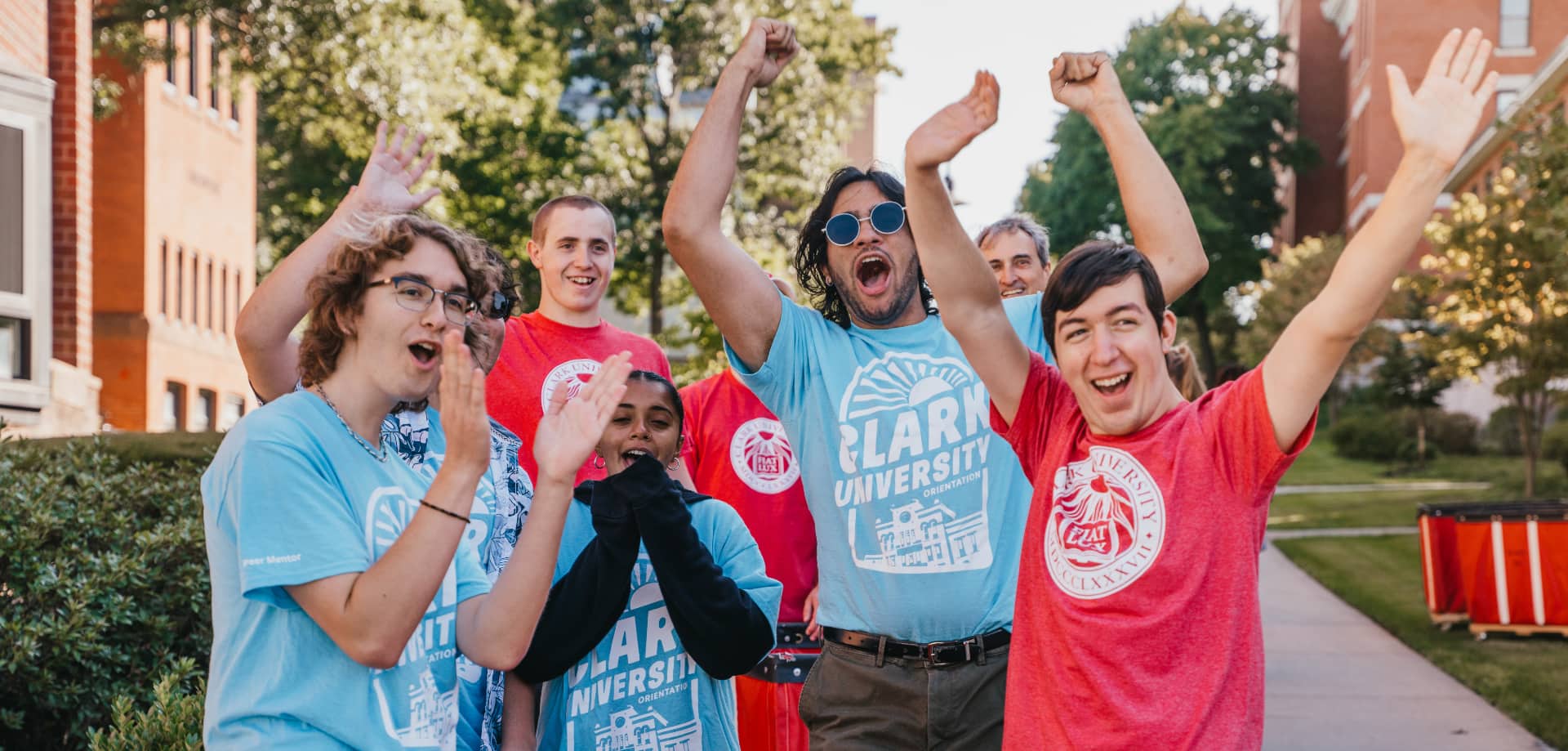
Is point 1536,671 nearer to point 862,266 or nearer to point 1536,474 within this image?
point 862,266

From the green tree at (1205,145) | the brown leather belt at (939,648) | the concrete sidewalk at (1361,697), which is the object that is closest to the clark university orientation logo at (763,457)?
the brown leather belt at (939,648)

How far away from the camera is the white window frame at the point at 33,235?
13969mm

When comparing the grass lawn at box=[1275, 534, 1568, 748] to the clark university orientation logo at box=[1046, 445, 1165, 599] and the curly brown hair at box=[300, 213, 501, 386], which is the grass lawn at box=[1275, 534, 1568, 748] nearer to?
the clark university orientation logo at box=[1046, 445, 1165, 599]

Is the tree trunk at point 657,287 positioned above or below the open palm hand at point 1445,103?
above

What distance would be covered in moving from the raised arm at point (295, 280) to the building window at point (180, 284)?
971 inches

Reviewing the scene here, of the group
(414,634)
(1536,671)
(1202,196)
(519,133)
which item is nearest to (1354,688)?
(1536,671)

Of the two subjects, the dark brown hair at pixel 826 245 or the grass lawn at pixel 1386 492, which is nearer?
A: the dark brown hair at pixel 826 245

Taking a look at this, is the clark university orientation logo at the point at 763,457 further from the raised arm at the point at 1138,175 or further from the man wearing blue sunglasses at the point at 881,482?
the raised arm at the point at 1138,175

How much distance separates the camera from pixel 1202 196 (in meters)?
51.2

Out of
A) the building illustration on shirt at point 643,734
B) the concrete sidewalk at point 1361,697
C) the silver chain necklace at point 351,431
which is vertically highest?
the silver chain necklace at point 351,431

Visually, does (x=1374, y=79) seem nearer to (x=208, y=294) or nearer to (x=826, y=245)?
(x=208, y=294)

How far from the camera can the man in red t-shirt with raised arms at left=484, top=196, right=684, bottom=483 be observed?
Answer: 5012 millimetres

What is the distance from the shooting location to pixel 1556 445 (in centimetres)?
2842

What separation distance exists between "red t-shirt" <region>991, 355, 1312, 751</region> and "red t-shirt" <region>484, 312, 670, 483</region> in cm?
208
